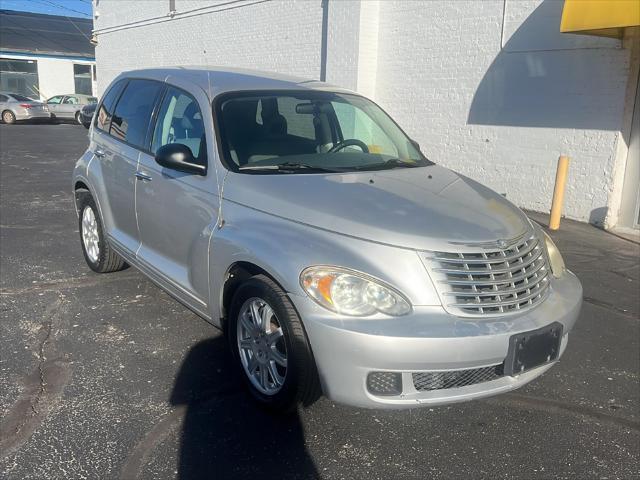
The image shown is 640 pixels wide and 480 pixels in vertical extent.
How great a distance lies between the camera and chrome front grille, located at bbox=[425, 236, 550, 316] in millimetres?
3061

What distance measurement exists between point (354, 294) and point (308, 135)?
1.72 m

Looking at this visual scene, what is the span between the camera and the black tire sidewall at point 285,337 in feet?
10.2

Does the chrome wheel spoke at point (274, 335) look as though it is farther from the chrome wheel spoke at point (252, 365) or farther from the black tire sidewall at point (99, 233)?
the black tire sidewall at point (99, 233)

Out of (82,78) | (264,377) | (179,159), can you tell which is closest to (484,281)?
(264,377)

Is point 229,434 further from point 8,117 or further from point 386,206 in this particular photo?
point 8,117

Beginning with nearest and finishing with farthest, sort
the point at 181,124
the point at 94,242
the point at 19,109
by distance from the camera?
the point at 181,124
the point at 94,242
the point at 19,109

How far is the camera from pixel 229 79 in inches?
178

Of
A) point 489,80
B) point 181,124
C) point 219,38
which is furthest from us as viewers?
point 219,38

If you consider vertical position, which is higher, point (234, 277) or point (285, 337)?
point (234, 277)

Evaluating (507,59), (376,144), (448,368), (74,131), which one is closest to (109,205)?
(376,144)

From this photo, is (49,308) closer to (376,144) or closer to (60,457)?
(60,457)

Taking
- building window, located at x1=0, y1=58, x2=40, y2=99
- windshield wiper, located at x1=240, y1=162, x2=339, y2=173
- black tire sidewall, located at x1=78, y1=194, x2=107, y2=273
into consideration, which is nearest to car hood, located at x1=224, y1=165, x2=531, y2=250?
windshield wiper, located at x1=240, y1=162, x2=339, y2=173

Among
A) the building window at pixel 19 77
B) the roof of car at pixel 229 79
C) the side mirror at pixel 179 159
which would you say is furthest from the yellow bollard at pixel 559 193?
the building window at pixel 19 77

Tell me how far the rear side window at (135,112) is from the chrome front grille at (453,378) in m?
2.82
